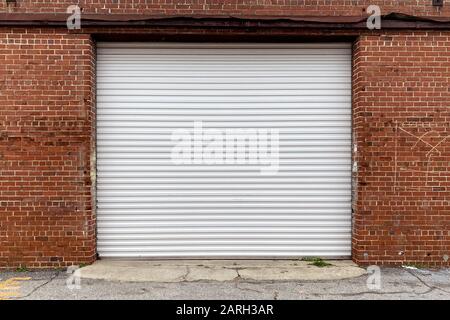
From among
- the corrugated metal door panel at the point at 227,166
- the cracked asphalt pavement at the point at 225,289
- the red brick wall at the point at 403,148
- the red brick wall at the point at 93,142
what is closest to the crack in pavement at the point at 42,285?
the cracked asphalt pavement at the point at 225,289

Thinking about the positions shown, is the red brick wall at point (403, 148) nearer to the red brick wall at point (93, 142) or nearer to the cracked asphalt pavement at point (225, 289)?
the red brick wall at point (93, 142)

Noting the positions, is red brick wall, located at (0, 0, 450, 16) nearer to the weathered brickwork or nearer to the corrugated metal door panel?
the weathered brickwork

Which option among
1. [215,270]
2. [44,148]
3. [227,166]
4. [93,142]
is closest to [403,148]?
A: [227,166]

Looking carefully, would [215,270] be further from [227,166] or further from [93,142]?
[93,142]

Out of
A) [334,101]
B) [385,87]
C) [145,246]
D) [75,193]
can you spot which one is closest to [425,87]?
[385,87]

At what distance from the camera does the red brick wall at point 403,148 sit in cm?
734

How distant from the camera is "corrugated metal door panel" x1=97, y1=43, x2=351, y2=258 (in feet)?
25.1

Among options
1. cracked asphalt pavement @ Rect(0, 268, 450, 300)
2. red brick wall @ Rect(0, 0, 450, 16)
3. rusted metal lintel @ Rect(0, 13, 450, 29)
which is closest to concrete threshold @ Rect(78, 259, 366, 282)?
cracked asphalt pavement @ Rect(0, 268, 450, 300)

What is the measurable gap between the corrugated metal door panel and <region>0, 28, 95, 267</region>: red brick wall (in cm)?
51

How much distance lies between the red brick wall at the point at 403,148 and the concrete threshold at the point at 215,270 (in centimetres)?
74

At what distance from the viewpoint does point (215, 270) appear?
7.10 metres

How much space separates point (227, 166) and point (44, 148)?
3032 millimetres

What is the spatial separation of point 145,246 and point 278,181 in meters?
2.56

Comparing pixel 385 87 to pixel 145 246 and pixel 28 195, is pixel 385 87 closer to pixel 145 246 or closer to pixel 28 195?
pixel 145 246
